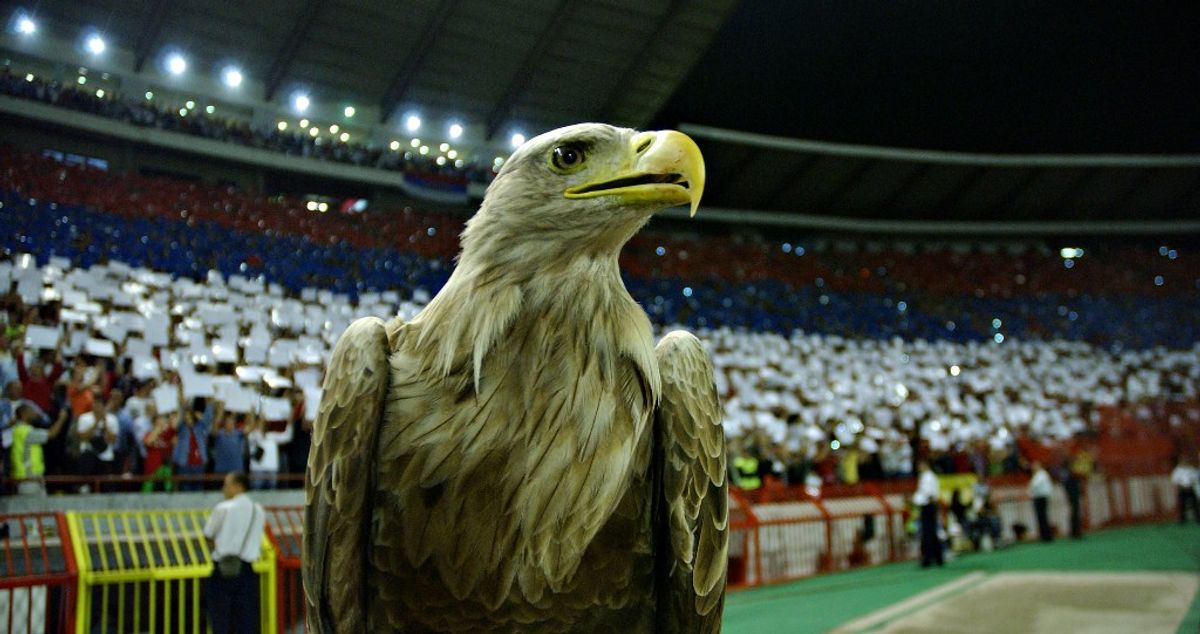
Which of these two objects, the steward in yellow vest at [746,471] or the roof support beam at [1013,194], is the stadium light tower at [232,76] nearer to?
the steward in yellow vest at [746,471]

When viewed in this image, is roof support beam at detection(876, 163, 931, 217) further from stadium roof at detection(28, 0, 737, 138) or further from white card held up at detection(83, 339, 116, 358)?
white card held up at detection(83, 339, 116, 358)

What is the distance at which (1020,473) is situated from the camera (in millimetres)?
13617

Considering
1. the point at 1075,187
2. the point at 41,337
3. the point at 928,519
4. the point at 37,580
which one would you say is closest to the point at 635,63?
the point at 928,519

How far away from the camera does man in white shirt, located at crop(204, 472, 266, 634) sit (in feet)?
15.8

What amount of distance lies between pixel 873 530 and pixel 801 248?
16.9 metres

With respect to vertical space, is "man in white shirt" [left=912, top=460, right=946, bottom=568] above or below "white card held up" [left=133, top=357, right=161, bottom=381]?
below

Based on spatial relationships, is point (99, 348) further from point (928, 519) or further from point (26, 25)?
point (928, 519)

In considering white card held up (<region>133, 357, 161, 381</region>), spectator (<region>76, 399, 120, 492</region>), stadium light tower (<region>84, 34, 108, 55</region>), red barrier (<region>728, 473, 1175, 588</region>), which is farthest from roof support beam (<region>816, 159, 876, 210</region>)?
spectator (<region>76, 399, 120, 492</region>)

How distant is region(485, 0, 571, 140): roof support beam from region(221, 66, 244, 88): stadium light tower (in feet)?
20.2

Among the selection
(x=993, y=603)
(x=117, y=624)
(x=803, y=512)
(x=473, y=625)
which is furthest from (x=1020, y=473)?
(x=473, y=625)

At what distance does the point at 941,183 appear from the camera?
86.6 ft

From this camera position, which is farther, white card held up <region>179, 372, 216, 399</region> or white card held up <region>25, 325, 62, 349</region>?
white card held up <region>179, 372, 216, 399</region>

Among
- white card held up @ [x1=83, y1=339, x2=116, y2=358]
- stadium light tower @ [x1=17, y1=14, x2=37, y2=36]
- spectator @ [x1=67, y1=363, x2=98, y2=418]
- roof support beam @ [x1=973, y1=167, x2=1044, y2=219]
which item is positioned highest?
roof support beam @ [x1=973, y1=167, x2=1044, y2=219]

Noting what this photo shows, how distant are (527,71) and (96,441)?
8.17 meters
